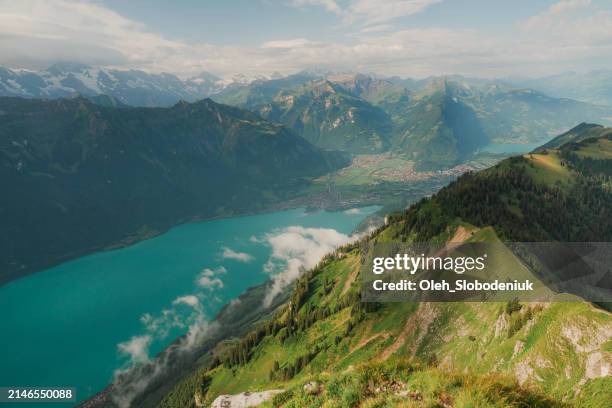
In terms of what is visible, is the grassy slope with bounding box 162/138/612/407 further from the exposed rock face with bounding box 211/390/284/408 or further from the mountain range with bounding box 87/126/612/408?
the exposed rock face with bounding box 211/390/284/408

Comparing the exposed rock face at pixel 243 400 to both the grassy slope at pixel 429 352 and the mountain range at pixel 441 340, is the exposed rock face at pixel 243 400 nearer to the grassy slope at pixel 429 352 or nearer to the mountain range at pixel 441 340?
the mountain range at pixel 441 340

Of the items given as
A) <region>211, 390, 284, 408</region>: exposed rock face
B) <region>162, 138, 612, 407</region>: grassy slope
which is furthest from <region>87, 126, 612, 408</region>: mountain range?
<region>211, 390, 284, 408</region>: exposed rock face

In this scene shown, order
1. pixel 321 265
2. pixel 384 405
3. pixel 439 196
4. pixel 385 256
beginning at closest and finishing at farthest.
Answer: pixel 384 405, pixel 385 256, pixel 439 196, pixel 321 265

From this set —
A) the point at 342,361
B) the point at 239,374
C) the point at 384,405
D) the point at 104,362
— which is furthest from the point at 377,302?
the point at 104,362

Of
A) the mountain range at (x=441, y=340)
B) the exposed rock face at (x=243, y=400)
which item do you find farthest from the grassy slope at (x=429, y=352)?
the exposed rock face at (x=243, y=400)

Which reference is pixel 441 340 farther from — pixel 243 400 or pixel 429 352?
pixel 243 400

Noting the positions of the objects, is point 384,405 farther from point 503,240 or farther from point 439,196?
point 439,196
